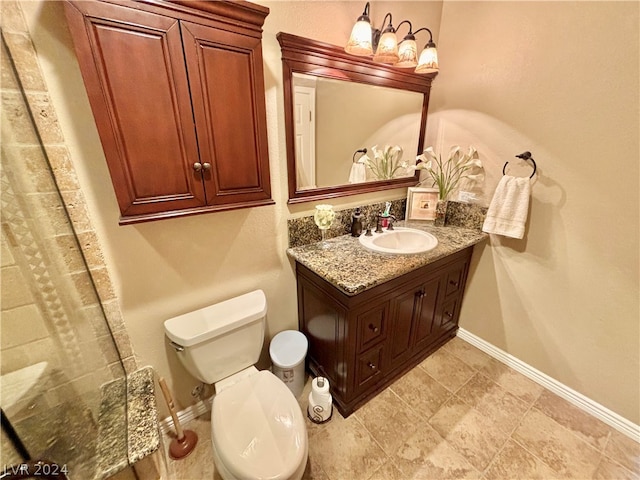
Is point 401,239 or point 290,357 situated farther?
point 401,239

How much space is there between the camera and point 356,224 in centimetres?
162

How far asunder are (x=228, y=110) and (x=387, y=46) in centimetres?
87

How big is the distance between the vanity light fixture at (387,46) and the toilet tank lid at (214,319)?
1.30 meters

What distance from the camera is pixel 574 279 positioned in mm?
1397

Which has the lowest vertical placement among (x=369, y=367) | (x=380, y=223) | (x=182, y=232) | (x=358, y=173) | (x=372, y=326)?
(x=369, y=367)

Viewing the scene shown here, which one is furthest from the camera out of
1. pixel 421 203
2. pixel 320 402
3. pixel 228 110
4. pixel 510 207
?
pixel 421 203

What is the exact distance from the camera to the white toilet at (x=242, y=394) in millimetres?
907

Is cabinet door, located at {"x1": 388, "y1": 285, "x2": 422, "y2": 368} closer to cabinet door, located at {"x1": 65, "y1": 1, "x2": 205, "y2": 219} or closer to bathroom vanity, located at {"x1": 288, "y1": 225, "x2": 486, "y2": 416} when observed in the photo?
bathroom vanity, located at {"x1": 288, "y1": 225, "x2": 486, "y2": 416}

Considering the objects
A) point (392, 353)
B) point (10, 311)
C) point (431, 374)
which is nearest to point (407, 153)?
point (392, 353)

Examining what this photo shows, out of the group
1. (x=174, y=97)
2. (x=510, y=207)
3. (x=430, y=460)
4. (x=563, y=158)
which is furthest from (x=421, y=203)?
(x=174, y=97)

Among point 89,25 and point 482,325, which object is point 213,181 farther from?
point 482,325

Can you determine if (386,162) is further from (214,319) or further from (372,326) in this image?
(214,319)

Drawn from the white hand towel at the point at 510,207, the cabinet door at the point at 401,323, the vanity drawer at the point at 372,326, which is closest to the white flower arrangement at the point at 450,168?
the white hand towel at the point at 510,207

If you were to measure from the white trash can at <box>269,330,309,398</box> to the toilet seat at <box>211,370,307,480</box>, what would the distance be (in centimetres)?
20
